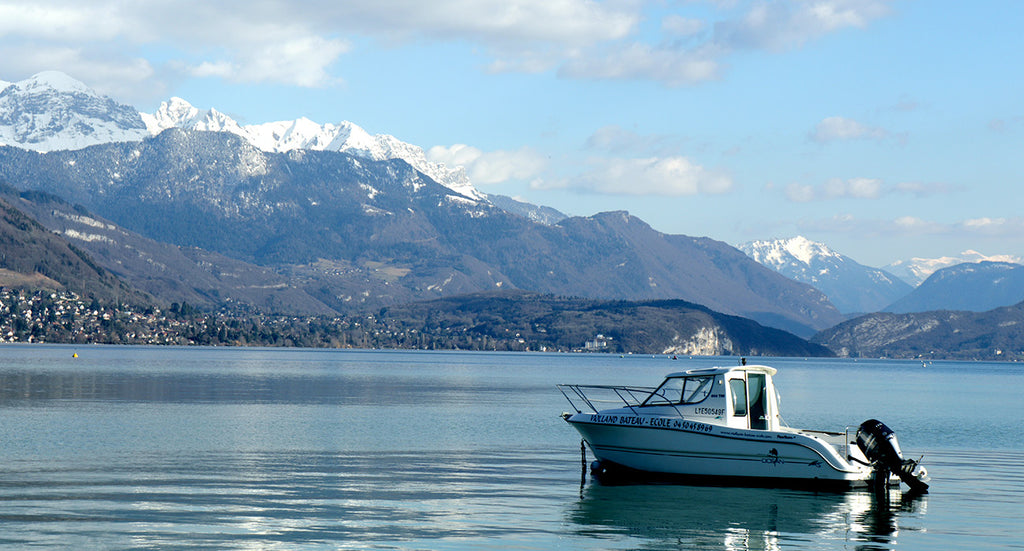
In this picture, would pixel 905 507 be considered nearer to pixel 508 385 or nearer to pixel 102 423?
pixel 102 423

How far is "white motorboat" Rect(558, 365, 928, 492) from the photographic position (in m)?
46.2

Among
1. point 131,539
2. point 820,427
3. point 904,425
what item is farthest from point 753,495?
point 904,425

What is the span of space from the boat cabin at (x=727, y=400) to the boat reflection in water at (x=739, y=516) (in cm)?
310

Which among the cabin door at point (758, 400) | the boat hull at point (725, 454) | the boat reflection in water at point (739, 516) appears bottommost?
the boat reflection in water at point (739, 516)

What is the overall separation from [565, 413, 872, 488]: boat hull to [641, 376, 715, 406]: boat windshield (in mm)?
1426

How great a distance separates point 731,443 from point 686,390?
3872mm

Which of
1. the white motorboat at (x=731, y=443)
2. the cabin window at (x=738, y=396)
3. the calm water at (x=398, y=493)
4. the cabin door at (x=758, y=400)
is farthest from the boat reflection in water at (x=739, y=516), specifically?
the cabin window at (x=738, y=396)

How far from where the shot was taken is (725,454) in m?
46.8

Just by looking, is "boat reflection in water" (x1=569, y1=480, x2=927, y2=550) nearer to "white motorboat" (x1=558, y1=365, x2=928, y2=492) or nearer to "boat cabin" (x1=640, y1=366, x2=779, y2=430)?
"white motorboat" (x1=558, y1=365, x2=928, y2=492)

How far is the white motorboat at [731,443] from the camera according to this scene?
151 ft

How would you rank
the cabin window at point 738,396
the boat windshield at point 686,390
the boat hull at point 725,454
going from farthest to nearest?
the boat windshield at point 686,390, the cabin window at point 738,396, the boat hull at point 725,454

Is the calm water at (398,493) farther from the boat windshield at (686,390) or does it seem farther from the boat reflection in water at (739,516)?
the boat windshield at (686,390)

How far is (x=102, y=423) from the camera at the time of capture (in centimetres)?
7312

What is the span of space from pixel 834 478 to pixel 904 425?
5156cm
